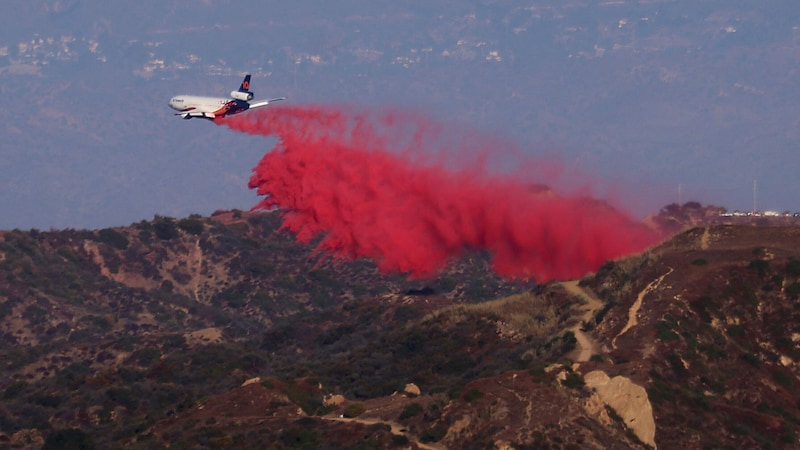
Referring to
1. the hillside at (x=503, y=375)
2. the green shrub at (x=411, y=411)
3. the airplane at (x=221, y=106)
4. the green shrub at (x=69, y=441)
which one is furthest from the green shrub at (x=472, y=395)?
the airplane at (x=221, y=106)

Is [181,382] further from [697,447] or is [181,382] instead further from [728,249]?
[697,447]

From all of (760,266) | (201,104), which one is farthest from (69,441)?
(201,104)

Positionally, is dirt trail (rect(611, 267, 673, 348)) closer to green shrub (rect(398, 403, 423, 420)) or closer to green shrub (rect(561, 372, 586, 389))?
green shrub (rect(561, 372, 586, 389))

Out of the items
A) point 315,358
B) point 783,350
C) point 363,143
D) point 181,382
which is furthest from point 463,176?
point 783,350

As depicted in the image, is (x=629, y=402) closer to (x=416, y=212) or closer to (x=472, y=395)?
(x=472, y=395)

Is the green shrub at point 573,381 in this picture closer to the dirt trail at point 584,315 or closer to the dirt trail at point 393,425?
the dirt trail at point 584,315

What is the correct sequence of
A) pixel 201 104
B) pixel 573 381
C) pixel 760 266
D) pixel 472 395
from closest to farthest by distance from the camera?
pixel 472 395 → pixel 573 381 → pixel 760 266 → pixel 201 104
